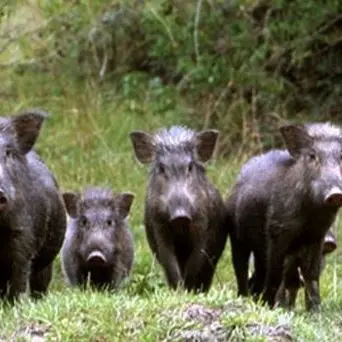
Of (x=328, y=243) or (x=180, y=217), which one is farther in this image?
(x=328, y=243)

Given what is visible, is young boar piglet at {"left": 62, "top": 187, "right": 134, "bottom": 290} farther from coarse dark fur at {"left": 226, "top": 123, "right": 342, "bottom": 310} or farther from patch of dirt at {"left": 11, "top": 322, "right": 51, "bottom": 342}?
patch of dirt at {"left": 11, "top": 322, "right": 51, "bottom": 342}

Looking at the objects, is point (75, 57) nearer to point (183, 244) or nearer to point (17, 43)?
point (17, 43)

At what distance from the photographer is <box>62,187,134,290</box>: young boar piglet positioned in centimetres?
1074

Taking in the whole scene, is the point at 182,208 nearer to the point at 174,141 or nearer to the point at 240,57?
the point at 174,141

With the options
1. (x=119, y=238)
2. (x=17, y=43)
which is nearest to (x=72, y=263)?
(x=119, y=238)

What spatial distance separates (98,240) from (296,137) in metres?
1.76

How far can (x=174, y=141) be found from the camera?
10422 mm

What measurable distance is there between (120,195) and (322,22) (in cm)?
629

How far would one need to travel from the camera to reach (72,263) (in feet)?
36.2

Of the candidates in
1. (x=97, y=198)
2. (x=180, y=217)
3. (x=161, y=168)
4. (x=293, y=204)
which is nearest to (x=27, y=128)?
(x=161, y=168)

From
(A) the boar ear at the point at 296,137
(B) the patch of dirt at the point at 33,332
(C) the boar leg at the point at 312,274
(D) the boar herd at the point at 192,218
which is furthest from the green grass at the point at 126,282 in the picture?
(A) the boar ear at the point at 296,137

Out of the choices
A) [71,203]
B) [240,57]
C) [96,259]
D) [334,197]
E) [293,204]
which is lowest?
[96,259]

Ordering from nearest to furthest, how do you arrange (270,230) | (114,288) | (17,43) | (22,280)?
1. (22,280)
2. (270,230)
3. (114,288)
4. (17,43)

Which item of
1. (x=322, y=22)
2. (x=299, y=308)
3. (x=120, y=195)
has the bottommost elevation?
(x=299, y=308)
